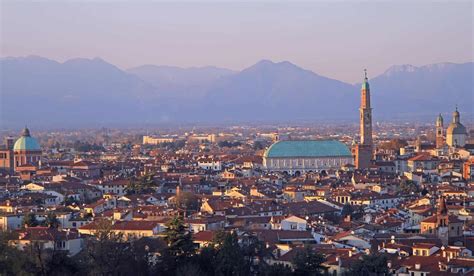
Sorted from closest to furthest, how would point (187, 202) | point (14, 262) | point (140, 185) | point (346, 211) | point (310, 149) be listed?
point (14, 262) < point (346, 211) < point (187, 202) < point (140, 185) < point (310, 149)

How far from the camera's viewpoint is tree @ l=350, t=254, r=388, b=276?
101 feet

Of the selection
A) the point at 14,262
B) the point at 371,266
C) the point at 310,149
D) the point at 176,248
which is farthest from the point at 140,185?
the point at 310,149

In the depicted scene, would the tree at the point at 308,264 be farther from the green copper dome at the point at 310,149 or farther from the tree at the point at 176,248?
the green copper dome at the point at 310,149

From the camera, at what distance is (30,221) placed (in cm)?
4372

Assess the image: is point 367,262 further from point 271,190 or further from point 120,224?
point 271,190

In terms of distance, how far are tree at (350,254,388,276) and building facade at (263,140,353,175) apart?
66.3 metres

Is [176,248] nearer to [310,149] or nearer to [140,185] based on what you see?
[140,185]

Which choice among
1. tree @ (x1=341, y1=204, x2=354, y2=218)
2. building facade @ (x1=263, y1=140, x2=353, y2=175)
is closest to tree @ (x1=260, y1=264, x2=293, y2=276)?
tree @ (x1=341, y1=204, x2=354, y2=218)

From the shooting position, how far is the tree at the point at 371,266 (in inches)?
1208

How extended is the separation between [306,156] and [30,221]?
57.9 m

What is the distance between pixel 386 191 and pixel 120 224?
85.3ft

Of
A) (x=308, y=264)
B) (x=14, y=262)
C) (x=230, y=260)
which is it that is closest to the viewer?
(x=14, y=262)

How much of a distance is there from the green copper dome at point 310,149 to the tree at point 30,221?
5466 centimetres

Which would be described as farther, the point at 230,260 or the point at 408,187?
the point at 408,187
